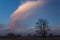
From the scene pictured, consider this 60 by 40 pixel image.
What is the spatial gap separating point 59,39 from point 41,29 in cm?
544

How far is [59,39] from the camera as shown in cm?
2631

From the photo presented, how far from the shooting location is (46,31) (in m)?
22.2

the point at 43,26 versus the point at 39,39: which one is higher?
the point at 43,26

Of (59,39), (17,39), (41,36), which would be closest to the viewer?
(41,36)

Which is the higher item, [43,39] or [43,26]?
[43,26]

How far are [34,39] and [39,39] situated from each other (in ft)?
2.64

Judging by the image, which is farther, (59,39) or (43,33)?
(59,39)

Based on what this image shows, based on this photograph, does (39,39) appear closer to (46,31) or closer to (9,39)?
Result: (46,31)

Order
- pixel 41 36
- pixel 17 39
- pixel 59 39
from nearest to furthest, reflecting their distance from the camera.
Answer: pixel 41 36
pixel 17 39
pixel 59 39

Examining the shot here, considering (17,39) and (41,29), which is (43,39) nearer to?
(41,29)

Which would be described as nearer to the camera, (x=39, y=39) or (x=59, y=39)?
(x=39, y=39)

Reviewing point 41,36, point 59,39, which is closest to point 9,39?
point 41,36

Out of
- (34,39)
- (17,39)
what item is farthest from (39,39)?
(17,39)

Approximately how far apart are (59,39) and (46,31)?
16.2ft
